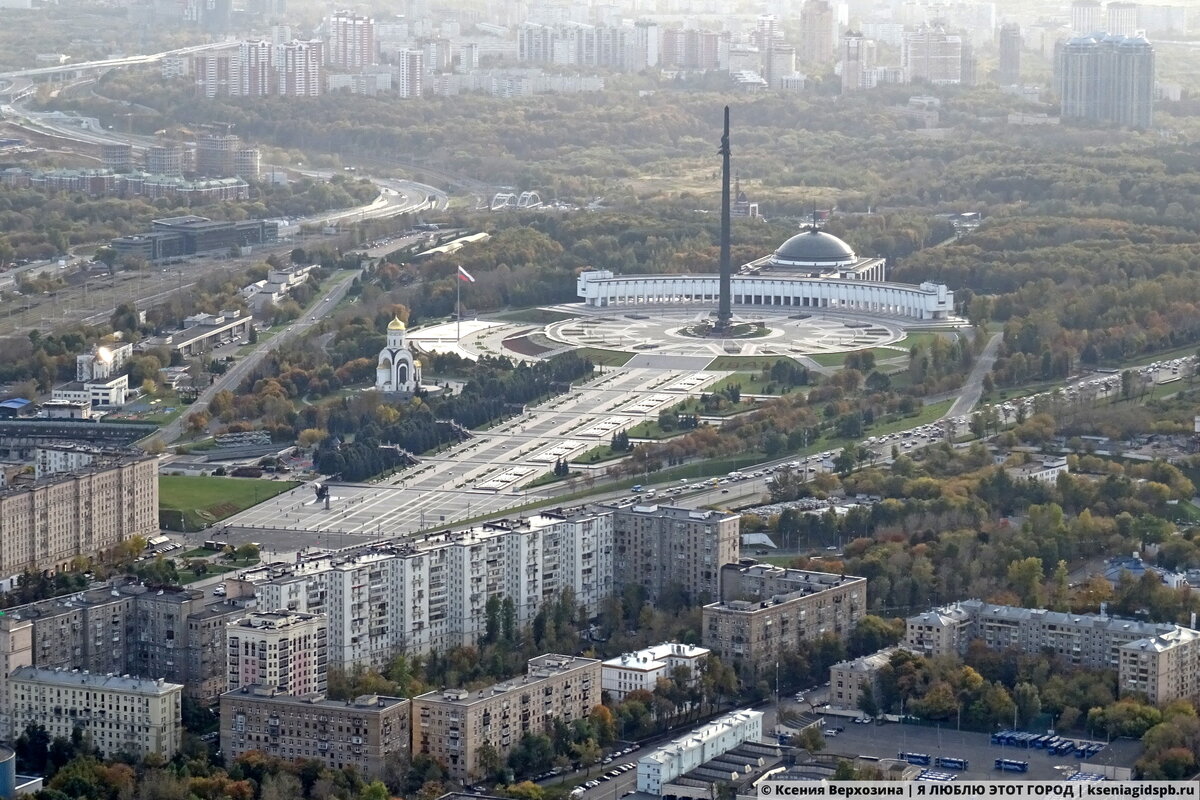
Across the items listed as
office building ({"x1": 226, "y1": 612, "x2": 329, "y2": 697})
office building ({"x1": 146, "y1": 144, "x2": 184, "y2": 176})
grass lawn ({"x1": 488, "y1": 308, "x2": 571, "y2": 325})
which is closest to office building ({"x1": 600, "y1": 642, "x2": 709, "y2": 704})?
office building ({"x1": 226, "y1": 612, "x2": 329, "y2": 697})


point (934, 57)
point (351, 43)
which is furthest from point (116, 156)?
point (934, 57)

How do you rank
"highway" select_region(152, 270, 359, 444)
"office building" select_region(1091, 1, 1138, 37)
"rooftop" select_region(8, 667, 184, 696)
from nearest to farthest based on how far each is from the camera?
"rooftop" select_region(8, 667, 184, 696)
"highway" select_region(152, 270, 359, 444)
"office building" select_region(1091, 1, 1138, 37)

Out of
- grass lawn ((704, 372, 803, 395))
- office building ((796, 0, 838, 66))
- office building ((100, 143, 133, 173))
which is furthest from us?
office building ((796, 0, 838, 66))

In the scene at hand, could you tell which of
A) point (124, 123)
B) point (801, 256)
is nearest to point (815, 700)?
point (801, 256)

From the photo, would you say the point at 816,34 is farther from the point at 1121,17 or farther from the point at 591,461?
the point at 591,461

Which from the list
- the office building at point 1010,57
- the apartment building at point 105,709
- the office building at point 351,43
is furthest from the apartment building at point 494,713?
the office building at point 1010,57

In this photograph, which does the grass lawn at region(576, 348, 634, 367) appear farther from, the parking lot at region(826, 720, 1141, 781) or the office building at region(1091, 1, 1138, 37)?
the office building at region(1091, 1, 1138, 37)

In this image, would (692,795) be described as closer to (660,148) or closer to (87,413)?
(87,413)
